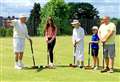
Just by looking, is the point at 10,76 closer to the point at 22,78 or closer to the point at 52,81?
the point at 22,78

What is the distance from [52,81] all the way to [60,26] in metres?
61.2

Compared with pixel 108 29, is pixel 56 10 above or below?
below

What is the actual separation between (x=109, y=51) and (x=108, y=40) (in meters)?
0.37

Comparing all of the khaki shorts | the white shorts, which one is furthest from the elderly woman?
the khaki shorts

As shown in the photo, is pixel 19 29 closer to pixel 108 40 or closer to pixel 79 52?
pixel 79 52

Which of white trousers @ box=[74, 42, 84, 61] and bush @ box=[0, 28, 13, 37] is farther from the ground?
white trousers @ box=[74, 42, 84, 61]

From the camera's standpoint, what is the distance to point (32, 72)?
654 inches

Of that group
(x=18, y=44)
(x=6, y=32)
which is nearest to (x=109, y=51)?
(x=18, y=44)

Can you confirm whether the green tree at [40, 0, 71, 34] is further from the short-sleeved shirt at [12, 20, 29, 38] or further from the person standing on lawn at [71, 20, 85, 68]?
the short-sleeved shirt at [12, 20, 29, 38]

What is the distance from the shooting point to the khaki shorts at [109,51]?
656 inches

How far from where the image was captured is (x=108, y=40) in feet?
54.9

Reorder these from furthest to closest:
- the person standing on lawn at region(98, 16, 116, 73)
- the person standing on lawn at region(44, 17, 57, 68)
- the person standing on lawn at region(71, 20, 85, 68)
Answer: the person standing on lawn at region(71, 20, 85, 68)
the person standing on lawn at region(44, 17, 57, 68)
the person standing on lawn at region(98, 16, 116, 73)

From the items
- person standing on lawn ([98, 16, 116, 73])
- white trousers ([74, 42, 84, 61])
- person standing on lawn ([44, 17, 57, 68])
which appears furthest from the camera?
white trousers ([74, 42, 84, 61])

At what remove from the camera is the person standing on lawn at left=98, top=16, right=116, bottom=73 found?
653 inches
